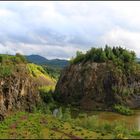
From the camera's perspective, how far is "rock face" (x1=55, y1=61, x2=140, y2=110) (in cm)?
15975

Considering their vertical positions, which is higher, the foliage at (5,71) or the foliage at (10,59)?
the foliage at (10,59)

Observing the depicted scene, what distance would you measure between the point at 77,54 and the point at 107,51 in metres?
16.7

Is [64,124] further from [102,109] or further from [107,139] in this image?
[102,109]

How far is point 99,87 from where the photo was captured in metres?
164

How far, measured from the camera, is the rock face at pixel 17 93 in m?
105

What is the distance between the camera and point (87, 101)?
162 metres

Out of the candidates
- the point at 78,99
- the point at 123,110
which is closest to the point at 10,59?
the point at 78,99

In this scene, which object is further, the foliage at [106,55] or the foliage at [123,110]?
the foliage at [106,55]

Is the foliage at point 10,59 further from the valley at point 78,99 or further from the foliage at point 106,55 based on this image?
the foliage at point 106,55

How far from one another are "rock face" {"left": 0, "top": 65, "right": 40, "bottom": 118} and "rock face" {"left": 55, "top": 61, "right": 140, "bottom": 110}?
3622 centimetres

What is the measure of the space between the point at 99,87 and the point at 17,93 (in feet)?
187

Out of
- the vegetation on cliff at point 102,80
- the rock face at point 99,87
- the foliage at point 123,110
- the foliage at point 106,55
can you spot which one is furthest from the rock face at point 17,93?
the foliage at point 106,55

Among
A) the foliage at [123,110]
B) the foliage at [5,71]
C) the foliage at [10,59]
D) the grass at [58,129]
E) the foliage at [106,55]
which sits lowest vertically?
the foliage at [123,110]

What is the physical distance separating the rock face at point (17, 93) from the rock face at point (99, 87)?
36222 millimetres
